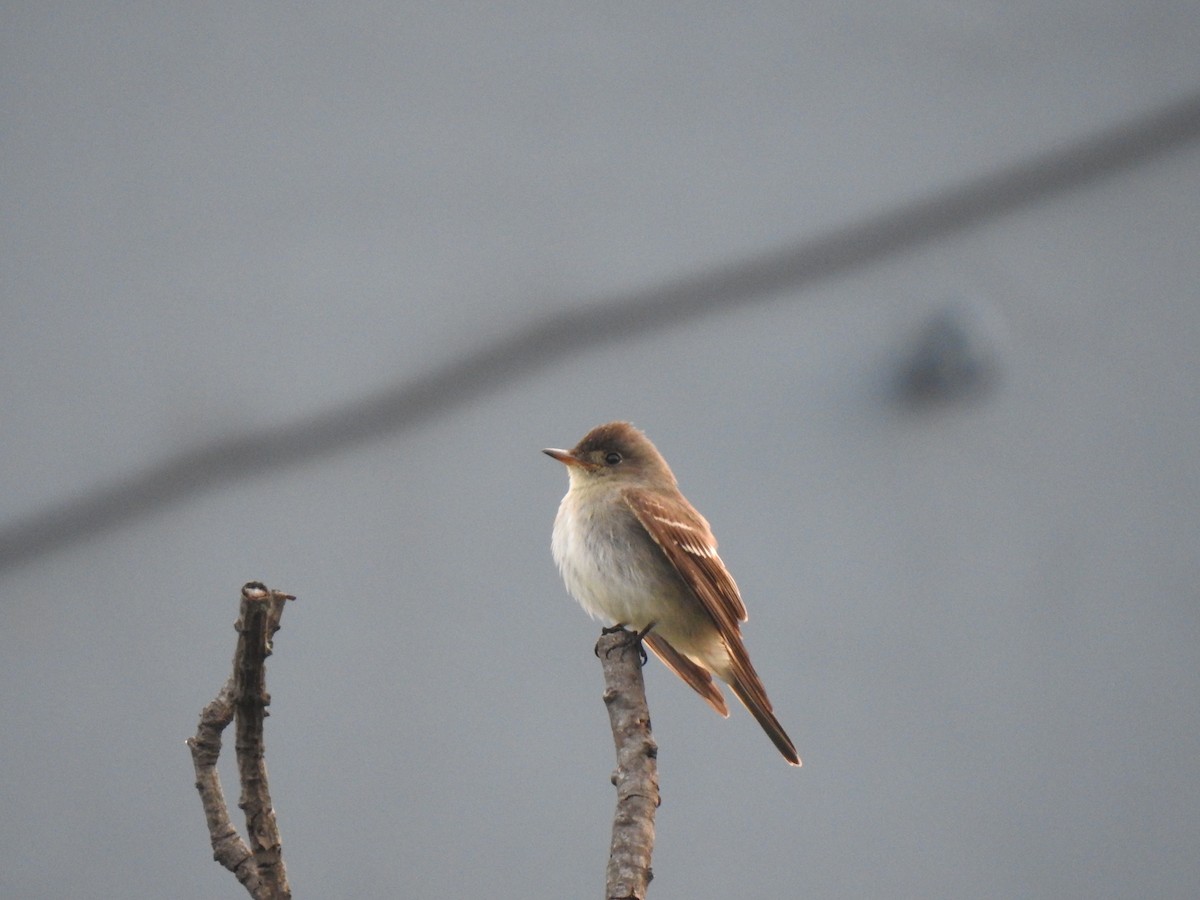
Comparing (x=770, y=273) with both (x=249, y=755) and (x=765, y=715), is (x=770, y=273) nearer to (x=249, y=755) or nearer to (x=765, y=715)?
(x=765, y=715)

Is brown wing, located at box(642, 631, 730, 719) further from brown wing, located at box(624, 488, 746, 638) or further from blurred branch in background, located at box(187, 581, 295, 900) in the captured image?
blurred branch in background, located at box(187, 581, 295, 900)

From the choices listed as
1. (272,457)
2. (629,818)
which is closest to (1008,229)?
(272,457)

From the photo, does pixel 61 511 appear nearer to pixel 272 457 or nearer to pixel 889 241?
pixel 272 457

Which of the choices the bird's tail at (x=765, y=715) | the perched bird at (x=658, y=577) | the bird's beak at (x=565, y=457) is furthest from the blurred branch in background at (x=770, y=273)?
the bird's tail at (x=765, y=715)

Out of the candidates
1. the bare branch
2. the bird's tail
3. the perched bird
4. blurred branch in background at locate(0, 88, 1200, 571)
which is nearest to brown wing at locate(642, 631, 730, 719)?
the perched bird

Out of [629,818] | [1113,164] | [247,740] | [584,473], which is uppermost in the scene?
[1113,164]

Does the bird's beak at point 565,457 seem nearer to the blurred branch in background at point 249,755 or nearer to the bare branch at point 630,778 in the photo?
the bare branch at point 630,778
